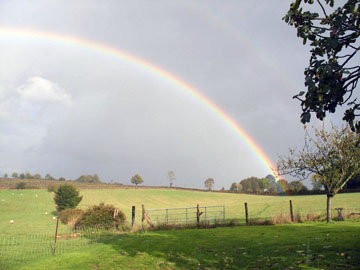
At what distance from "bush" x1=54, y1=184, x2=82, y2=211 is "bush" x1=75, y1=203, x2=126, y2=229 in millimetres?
19456

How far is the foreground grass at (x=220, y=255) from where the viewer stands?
11.7 meters

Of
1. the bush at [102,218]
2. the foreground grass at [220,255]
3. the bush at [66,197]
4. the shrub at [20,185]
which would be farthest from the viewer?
the shrub at [20,185]

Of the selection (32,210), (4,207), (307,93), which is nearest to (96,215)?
(307,93)

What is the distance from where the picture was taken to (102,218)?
93.9 ft

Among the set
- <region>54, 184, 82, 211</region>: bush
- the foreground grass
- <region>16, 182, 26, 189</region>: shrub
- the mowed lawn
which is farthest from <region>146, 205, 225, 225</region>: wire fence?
<region>16, 182, 26, 189</region>: shrub

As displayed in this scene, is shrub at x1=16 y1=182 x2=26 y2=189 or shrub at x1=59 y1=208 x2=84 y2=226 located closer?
shrub at x1=59 y1=208 x2=84 y2=226

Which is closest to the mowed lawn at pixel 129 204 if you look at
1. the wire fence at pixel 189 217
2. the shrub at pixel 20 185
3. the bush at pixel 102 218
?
the wire fence at pixel 189 217

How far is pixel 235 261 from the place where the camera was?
12977 millimetres

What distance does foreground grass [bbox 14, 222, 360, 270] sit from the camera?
1171cm

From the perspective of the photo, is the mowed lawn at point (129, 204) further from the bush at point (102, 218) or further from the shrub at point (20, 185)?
the bush at point (102, 218)

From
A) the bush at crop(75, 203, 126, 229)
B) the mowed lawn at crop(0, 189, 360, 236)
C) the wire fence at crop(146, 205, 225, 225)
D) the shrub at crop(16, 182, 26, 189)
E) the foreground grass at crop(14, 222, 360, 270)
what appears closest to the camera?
the foreground grass at crop(14, 222, 360, 270)

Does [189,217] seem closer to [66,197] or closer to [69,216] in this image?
[69,216]

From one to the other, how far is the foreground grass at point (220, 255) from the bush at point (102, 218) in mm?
9742

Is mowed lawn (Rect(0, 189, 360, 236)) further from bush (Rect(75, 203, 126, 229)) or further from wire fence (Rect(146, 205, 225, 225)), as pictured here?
bush (Rect(75, 203, 126, 229))
